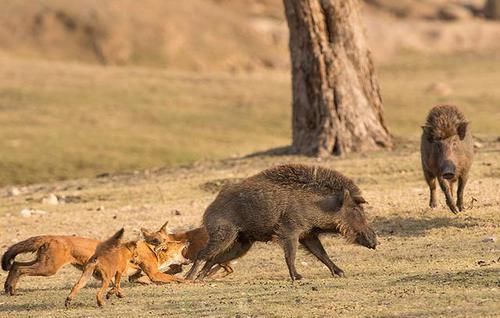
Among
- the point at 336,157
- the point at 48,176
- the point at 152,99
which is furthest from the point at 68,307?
the point at 152,99

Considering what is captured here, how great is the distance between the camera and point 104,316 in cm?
1105

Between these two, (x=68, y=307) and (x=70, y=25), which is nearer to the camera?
(x=68, y=307)

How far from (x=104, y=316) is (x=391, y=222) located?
5.77 meters

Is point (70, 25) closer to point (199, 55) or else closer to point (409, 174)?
point (199, 55)

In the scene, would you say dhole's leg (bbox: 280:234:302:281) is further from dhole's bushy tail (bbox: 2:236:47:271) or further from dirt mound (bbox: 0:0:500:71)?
dirt mound (bbox: 0:0:500:71)

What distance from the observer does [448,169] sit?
1545 cm

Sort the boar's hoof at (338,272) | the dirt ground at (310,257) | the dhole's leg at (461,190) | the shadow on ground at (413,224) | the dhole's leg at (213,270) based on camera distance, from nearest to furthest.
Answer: the dirt ground at (310,257) < the boar's hoof at (338,272) < the dhole's leg at (213,270) < the shadow on ground at (413,224) < the dhole's leg at (461,190)

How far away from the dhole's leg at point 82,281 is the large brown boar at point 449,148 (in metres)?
5.43

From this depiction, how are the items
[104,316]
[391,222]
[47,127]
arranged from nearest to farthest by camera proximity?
[104,316] < [391,222] < [47,127]

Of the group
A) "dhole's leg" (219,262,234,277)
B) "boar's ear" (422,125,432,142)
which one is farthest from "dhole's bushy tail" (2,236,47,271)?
"boar's ear" (422,125,432,142)

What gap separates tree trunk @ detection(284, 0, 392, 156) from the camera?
75.3ft

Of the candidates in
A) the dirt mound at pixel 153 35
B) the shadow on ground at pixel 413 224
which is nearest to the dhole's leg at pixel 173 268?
the shadow on ground at pixel 413 224

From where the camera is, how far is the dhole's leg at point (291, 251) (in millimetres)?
12422

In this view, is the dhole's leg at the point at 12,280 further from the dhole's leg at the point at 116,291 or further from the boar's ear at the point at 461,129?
the boar's ear at the point at 461,129
